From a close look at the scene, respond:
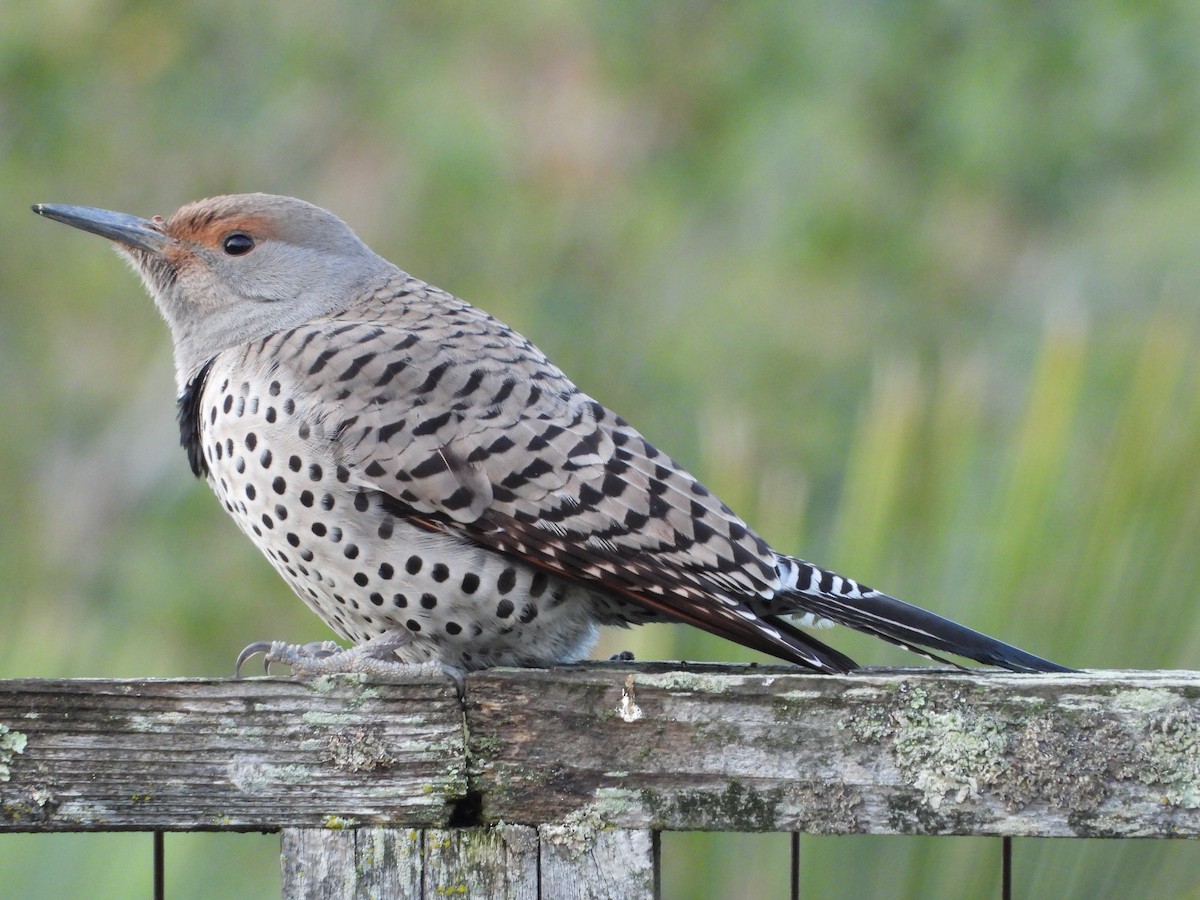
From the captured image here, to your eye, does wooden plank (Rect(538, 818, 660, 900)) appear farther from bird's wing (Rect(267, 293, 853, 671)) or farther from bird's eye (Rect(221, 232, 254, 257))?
bird's eye (Rect(221, 232, 254, 257))

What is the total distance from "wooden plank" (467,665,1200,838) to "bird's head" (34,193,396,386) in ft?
5.67

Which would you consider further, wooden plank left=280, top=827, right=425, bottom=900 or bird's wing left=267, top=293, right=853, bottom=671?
bird's wing left=267, top=293, right=853, bottom=671

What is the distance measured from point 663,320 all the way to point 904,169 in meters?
1.58

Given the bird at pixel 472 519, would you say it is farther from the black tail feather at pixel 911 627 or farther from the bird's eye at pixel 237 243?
the bird's eye at pixel 237 243

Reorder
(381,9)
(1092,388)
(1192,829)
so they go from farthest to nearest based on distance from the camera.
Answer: (381,9)
(1092,388)
(1192,829)

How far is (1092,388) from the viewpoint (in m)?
5.97

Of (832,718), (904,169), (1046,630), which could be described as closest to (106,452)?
(904,169)

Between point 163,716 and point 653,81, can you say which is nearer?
point 163,716

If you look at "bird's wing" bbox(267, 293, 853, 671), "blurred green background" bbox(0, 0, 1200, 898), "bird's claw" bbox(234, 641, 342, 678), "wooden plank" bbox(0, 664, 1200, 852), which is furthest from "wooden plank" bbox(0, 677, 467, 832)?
"blurred green background" bbox(0, 0, 1200, 898)

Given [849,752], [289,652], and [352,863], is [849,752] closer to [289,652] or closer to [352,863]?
[352,863]

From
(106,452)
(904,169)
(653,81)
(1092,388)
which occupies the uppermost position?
(653,81)

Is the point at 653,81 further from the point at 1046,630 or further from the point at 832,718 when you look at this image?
the point at 832,718

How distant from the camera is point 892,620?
2.46 metres

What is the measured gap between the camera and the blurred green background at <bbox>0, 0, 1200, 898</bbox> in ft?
24.2
